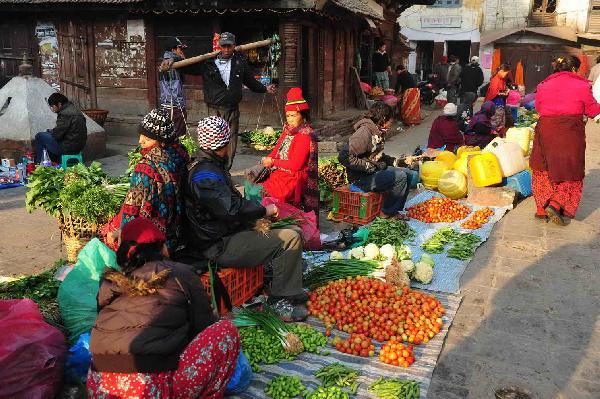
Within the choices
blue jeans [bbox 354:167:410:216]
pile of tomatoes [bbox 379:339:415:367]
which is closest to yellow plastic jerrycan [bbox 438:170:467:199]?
blue jeans [bbox 354:167:410:216]

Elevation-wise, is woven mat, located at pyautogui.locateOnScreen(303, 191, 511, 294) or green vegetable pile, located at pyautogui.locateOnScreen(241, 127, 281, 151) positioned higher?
green vegetable pile, located at pyautogui.locateOnScreen(241, 127, 281, 151)

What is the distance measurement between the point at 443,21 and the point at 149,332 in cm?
3147

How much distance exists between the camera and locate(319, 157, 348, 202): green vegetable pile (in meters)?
7.77

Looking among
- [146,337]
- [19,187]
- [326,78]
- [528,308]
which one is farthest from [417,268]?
[326,78]

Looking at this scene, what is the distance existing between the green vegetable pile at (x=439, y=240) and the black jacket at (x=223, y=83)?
12.4 feet

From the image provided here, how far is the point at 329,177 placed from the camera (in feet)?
25.9

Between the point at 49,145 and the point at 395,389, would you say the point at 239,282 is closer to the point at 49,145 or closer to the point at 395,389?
the point at 395,389

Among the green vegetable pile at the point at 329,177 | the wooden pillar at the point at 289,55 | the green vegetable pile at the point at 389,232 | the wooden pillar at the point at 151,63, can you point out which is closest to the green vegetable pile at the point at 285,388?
the green vegetable pile at the point at 389,232

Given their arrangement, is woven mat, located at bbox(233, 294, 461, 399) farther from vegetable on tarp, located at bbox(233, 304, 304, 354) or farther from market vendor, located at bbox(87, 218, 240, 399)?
market vendor, located at bbox(87, 218, 240, 399)

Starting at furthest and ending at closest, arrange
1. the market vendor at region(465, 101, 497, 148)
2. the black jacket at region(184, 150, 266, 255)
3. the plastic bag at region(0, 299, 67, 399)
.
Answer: the market vendor at region(465, 101, 497, 148) < the black jacket at region(184, 150, 266, 255) < the plastic bag at region(0, 299, 67, 399)

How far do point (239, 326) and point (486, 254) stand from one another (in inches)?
123

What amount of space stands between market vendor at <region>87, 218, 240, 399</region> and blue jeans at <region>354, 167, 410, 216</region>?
4129 mm

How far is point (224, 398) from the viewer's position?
3441 mm

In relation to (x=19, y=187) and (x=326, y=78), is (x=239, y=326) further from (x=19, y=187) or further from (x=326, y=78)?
(x=326, y=78)
